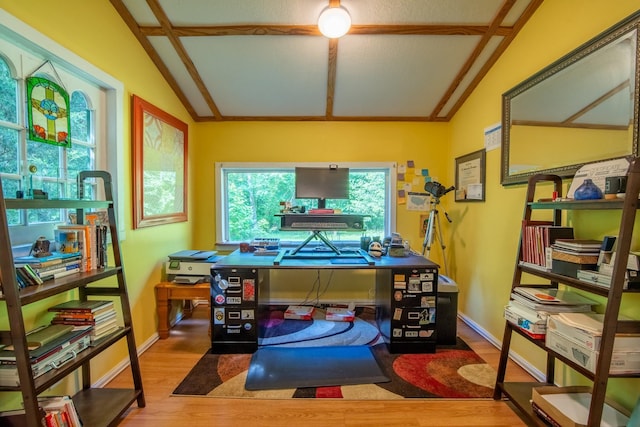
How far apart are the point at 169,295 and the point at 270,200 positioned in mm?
1510

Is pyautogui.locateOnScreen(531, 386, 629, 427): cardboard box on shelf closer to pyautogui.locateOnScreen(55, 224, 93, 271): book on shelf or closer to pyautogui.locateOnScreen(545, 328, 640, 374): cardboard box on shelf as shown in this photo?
pyautogui.locateOnScreen(545, 328, 640, 374): cardboard box on shelf

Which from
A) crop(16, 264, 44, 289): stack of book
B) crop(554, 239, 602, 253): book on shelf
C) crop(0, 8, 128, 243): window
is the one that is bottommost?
crop(16, 264, 44, 289): stack of book

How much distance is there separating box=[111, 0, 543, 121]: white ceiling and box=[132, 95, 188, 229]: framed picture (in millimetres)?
424

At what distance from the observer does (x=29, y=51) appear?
1600 mm

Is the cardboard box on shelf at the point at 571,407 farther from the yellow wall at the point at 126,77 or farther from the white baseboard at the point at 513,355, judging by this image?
the yellow wall at the point at 126,77

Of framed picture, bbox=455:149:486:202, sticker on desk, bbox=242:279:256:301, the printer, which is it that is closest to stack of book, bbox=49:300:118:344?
sticker on desk, bbox=242:279:256:301

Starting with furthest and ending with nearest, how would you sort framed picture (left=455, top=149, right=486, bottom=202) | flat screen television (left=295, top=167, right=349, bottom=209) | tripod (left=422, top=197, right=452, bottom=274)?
1. tripod (left=422, top=197, right=452, bottom=274)
2. flat screen television (left=295, top=167, right=349, bottom=209)
3. framed picture (left=455, top=149, right=486, bottom=202)

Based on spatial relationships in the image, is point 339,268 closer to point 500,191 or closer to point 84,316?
point 500,191

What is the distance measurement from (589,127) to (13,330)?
289 centimetres

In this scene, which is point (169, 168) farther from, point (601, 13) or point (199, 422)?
point (601, 13)

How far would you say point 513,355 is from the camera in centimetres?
233

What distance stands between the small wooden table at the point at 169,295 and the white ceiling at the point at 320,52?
1.89m

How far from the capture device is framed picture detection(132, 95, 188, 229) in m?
2.39

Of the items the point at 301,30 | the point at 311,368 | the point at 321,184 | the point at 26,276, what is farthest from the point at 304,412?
the point at 301,30
